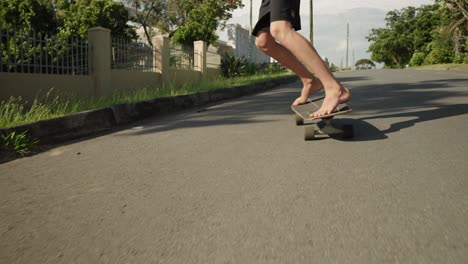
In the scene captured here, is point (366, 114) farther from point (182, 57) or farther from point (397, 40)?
point (397, 40)

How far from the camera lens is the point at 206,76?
1497cm

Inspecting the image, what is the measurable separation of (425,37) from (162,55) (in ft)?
192

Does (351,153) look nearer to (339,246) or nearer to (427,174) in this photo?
(427,174)

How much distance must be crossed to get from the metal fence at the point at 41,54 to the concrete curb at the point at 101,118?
2.14 meters

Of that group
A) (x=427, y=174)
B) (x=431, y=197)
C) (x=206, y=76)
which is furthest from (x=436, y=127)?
(x=206, y=76)

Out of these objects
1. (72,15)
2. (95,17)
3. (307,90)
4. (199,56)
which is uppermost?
(72,15)

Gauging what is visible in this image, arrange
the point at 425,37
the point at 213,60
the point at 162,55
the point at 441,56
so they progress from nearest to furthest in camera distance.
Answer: the point at 162,55, the point at 213,60, the point at 441,56, the point at 425,37

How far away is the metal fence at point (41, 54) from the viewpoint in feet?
21.0

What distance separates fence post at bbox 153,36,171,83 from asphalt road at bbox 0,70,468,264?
721cm

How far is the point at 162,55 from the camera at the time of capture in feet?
36.9

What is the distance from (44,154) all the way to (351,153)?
2707mm

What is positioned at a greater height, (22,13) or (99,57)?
(22,13)

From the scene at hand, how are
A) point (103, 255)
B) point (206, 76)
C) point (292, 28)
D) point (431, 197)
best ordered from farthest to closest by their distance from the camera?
point (206, 76) → point (292, 28) → point (431, 197) → point (103, 255)

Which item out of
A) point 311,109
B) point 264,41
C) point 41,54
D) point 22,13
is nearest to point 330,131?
point 311,109
